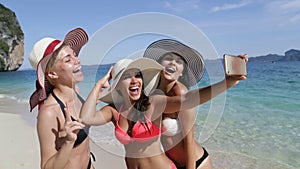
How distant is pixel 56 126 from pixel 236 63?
1277mm

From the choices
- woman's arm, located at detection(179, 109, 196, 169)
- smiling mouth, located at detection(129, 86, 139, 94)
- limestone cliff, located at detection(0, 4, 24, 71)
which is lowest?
woman's arm, located at detection(179, 109, 196, 169)

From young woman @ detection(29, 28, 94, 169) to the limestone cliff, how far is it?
74888mm

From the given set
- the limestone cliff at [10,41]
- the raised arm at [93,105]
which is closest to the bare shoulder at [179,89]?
the raised arm at [93,105]

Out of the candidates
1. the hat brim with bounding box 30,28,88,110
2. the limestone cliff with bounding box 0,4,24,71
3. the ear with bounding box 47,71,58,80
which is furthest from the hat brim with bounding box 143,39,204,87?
the limestone cliff with bounding box 0,4,24,71

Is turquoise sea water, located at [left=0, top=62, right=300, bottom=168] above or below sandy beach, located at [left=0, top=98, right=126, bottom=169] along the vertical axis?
below

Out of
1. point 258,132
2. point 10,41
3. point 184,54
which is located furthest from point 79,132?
point 10,41

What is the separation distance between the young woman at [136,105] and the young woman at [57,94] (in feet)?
0.72

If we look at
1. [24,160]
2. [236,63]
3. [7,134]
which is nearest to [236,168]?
[24,160]

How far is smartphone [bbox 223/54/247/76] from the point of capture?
1.64 meters

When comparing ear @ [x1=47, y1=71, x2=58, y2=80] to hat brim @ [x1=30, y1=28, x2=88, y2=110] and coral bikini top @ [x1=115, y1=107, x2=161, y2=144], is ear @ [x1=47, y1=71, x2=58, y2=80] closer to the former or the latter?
hat brim @ [x1=30, y1=28, x2=88, y2=110]

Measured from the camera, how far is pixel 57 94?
7.66ft

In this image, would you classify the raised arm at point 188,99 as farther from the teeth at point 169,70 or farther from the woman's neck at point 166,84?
the teeth at point 169,70

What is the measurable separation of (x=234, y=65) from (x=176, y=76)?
67 centimetres

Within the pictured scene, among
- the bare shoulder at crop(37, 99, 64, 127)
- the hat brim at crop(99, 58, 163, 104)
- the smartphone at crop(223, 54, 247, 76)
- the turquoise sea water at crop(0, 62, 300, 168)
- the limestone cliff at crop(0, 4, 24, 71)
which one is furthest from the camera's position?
the limestone cliff at crop(0, 4, 24, 71)
